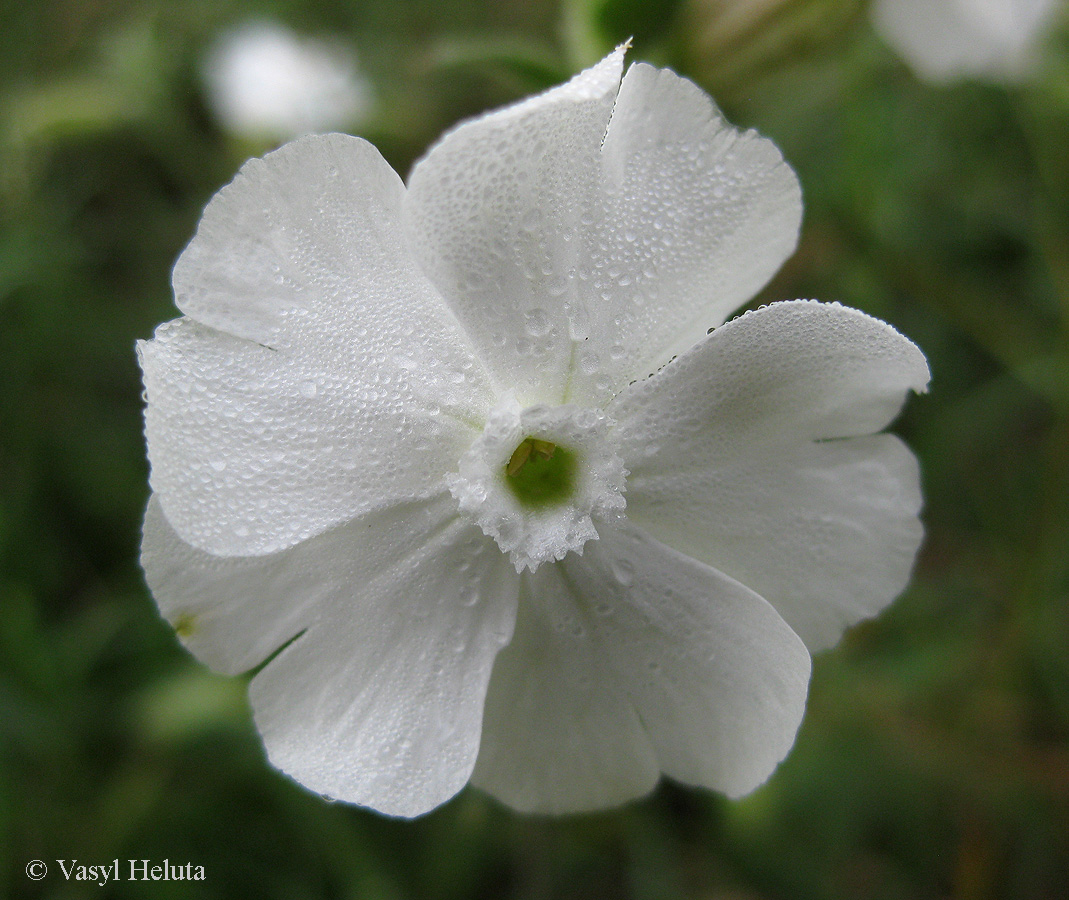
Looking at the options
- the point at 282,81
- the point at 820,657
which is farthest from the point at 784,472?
the point at 282,81

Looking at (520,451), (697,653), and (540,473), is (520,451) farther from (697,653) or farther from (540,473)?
(697,653)

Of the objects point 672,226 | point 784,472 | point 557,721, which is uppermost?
point 672,226

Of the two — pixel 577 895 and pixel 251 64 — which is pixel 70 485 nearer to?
pixel 251 64

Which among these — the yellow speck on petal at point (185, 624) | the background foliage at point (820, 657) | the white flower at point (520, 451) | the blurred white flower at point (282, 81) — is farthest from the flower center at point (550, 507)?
the blurred white flower at point (282, 81)

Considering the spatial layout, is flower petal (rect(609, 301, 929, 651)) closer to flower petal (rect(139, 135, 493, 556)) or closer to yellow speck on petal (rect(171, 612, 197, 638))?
flower petal (rect(139, 135, 493, 556))

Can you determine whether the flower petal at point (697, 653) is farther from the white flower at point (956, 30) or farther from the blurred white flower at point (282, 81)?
the blurred white flower at point (282, 81)

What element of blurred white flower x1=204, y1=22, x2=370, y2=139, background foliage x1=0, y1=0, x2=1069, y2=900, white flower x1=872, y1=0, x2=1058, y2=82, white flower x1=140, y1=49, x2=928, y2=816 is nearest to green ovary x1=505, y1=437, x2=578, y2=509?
white flower x1=140, y1=49, x2=928, y2=816
